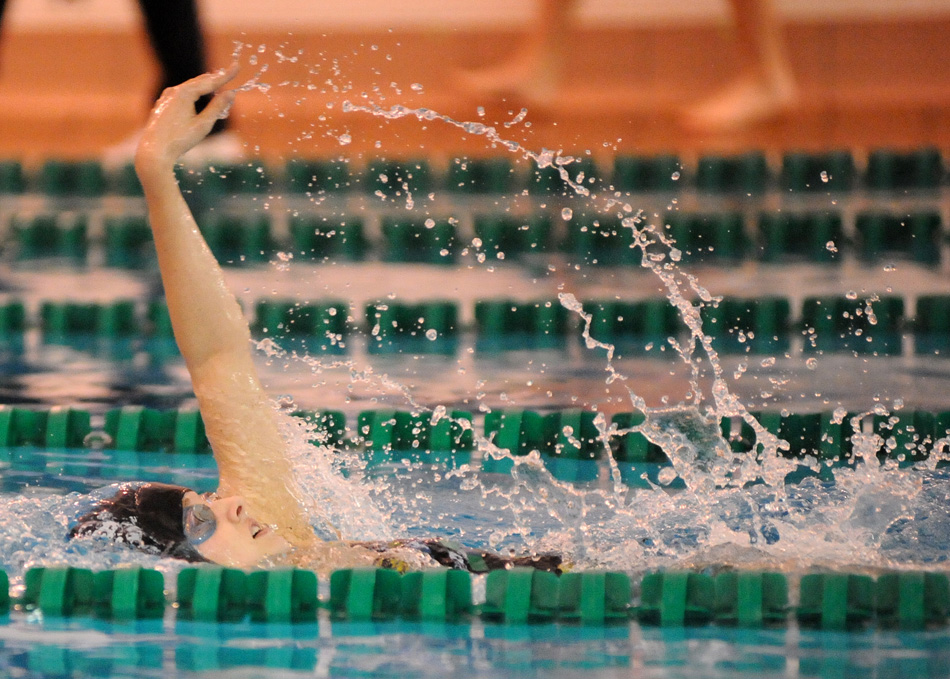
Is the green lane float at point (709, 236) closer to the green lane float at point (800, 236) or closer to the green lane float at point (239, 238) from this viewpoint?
the green lane float at point (800, 236)

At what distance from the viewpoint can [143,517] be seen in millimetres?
2393

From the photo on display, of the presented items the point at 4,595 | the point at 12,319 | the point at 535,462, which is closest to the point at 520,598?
the point at 4,595

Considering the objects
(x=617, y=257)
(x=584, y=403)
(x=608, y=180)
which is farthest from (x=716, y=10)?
(x=584, y=403)

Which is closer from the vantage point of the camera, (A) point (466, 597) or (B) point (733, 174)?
(A) point (466, 597)

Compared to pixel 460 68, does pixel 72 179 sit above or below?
below

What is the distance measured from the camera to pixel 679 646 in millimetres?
2428

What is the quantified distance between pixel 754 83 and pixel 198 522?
6143 millimetres

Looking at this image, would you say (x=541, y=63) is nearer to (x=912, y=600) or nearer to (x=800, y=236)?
(x=800, y=236)

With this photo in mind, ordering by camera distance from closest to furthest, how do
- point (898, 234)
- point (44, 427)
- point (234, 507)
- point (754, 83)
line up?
point (234, 507) → point (44, 427) → point (898, 234) → point (754, 83)

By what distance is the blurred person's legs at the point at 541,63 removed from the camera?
793 cm

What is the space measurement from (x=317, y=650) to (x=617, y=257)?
3.58m

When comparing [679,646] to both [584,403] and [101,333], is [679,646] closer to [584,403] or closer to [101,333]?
[584,403]

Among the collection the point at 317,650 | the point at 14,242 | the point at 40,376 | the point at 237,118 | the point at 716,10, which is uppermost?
the point at 716,10

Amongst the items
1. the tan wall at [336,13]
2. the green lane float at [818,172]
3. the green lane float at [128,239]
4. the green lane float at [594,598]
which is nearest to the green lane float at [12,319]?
the green lane float at [128,239]
